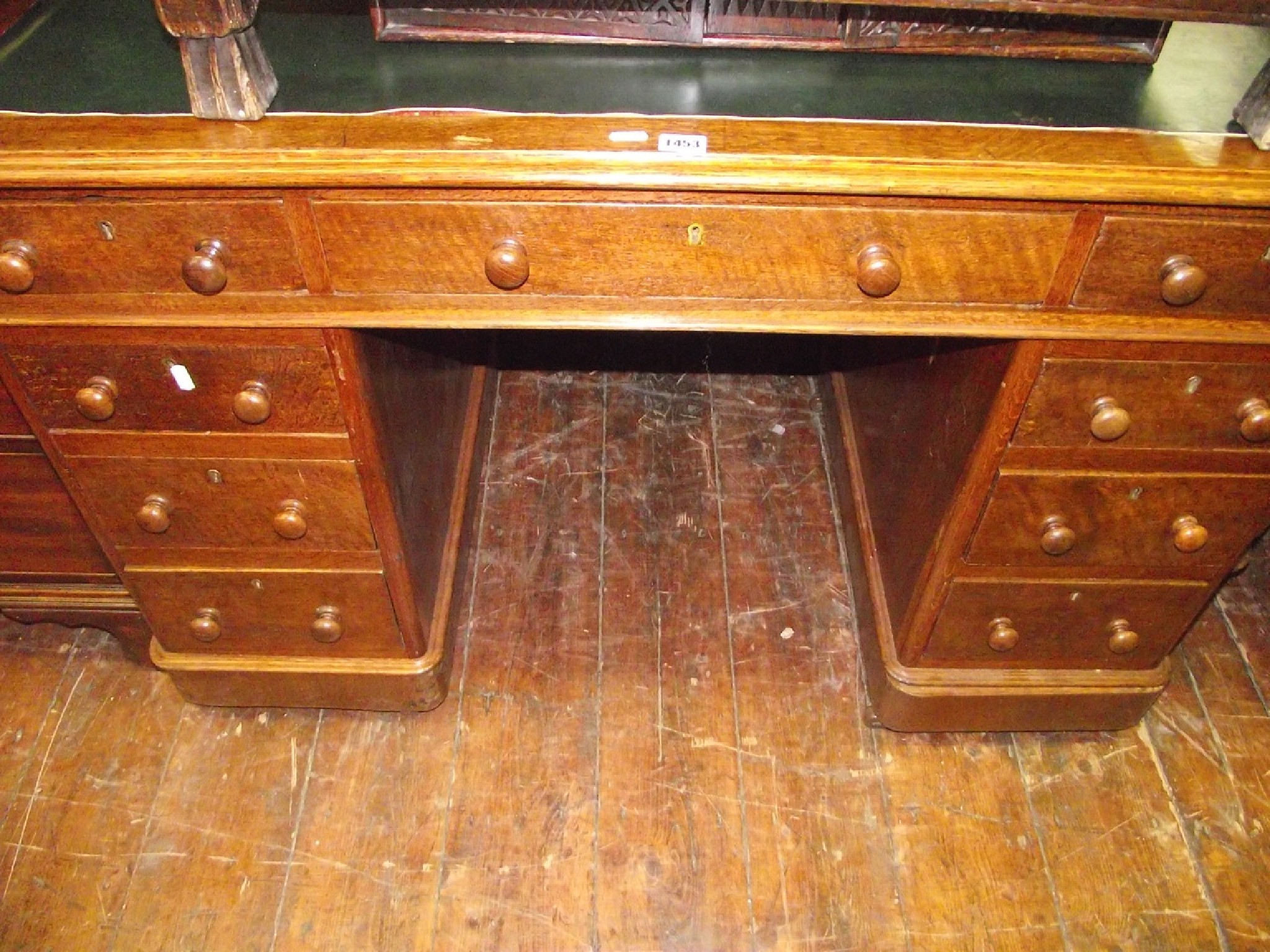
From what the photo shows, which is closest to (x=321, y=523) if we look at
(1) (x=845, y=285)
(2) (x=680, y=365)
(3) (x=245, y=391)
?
(3) (x=245, y=391)

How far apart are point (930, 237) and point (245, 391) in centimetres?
85

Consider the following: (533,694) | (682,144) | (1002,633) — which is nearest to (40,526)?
(533,694)

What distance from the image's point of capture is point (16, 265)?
1104 mm

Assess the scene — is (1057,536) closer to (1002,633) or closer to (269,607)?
(1002,633)

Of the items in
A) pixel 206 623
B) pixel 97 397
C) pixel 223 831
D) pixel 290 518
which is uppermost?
pixel 97 397

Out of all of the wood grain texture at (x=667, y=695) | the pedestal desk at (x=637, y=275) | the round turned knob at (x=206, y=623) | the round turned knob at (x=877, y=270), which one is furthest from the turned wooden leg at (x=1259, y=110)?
the round turned knob at (x=206, y=623)

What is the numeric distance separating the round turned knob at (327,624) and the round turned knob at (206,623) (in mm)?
156

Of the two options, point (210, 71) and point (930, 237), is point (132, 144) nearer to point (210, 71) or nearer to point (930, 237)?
point (210, 71)

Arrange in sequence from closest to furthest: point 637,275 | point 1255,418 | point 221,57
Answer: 1. point 221,57
2. point 637,275
3. point 1255,418

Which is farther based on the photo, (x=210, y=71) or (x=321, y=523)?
(x=321, y=523)

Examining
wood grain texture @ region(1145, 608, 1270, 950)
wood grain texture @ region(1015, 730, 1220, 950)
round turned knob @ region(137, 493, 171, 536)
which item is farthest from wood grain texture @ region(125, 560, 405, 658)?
wood grain texture @ region(1145, 608, 1270, 950)

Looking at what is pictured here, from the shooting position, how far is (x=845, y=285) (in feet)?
3.75

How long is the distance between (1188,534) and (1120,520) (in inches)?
3.5

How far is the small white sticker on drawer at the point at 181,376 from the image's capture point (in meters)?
1.23
